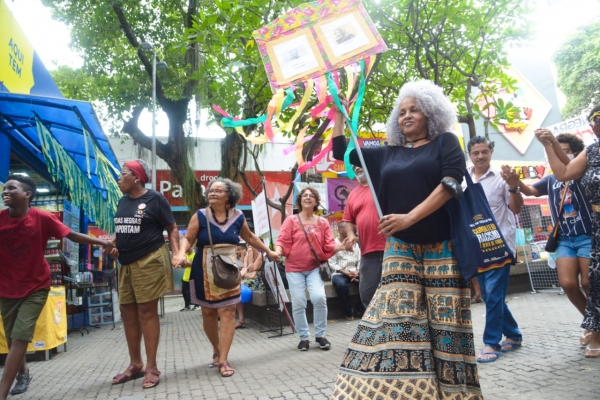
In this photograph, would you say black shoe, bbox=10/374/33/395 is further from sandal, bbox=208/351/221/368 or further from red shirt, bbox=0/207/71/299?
sandal, bbox=208/351/221/368

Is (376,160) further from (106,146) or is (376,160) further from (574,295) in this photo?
(106,146)

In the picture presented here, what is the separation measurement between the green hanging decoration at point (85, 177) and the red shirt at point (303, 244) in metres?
2.50

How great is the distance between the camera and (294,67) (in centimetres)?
288

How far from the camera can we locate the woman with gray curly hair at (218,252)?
444 cm

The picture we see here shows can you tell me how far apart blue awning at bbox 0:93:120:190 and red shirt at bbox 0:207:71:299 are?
1739mm

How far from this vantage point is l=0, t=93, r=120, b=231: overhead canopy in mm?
5961

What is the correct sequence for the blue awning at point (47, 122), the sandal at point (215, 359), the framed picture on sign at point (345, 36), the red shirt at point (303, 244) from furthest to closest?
the blue awning at point (47, 122)
the red shirt at point (303, 244)
the sandal at point (215, 359)
the framed picture on sign at point (345, 36)

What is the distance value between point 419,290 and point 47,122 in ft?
20.9

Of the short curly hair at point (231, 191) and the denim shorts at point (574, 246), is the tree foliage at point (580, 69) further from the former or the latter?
the short curly hair at point (231, 191)

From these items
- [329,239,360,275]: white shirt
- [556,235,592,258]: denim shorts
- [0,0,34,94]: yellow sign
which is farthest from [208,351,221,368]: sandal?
[0,0,34,94]: yellow sign

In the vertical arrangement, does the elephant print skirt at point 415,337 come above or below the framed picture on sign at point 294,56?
below

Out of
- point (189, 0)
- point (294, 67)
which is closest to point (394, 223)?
point (294, 67)

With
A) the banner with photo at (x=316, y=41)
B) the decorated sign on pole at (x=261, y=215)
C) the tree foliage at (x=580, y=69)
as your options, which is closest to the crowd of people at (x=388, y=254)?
the banner with photo at (x=316, y=41)

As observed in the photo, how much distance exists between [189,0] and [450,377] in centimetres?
1209
